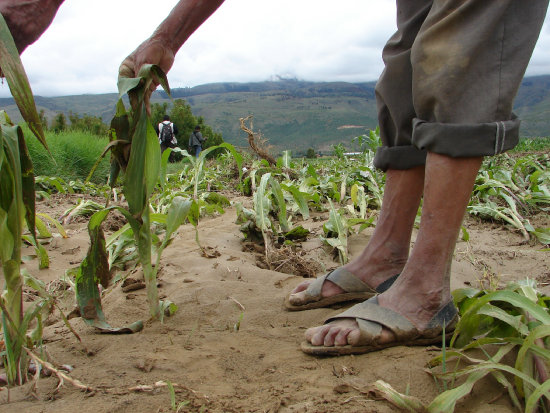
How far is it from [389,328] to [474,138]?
0.57m

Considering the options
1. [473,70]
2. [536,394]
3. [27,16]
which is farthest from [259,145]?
[536,394]

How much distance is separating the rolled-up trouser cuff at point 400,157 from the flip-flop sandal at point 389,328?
508mm

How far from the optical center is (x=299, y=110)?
130 metres

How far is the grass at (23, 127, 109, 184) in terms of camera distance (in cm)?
639

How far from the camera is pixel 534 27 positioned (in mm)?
1142

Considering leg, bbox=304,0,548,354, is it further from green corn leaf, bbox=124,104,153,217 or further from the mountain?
the mountain

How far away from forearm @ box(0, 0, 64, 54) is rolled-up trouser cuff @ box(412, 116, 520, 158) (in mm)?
1019

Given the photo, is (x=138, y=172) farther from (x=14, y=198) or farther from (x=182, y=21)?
(x=182, y=21)

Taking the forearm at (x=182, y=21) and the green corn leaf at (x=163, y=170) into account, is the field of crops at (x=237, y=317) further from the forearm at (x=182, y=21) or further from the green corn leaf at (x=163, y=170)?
the forearm at (x=182, y=21)

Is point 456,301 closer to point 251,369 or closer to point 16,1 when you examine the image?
point 251,369

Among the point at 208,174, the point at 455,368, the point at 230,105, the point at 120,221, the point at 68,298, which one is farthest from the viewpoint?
the point at 230,105

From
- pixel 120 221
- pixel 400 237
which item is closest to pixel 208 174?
pixel 120 221

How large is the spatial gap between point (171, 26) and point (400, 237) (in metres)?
1.06

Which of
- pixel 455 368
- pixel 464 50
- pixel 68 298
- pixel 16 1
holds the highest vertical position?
pixel 16 1
